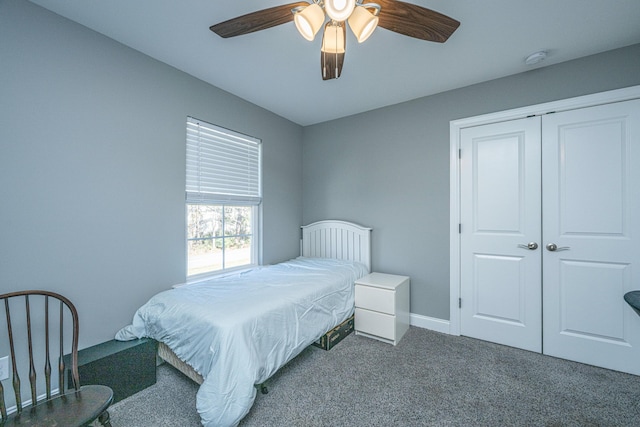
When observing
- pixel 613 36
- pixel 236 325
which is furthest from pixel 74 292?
pixel 613 36

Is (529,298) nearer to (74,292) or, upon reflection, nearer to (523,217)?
(523,217)

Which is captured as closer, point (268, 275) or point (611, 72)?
point (611, 72)

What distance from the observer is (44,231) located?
1.68 m

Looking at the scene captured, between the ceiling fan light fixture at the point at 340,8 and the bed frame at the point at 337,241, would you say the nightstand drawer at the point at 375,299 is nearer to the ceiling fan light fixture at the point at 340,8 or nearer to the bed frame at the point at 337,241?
the bed frame at the point at 337,241

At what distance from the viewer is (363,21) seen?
131 centimetres

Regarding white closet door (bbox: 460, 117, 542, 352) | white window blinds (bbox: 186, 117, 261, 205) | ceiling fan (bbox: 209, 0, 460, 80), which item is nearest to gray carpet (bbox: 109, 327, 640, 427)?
white closet door (bbox: 460, 117, 542, 352)

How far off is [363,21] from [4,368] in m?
2.78

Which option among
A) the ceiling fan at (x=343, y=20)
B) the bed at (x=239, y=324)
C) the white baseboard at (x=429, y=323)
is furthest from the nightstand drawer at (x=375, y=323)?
the ceiling fan at (x=343, y=20)

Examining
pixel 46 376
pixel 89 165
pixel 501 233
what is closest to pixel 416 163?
pixel 501 233

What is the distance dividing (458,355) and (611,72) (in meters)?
2.62

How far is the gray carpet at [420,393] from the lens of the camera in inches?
62.7

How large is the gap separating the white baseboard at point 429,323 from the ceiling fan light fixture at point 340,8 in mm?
2817

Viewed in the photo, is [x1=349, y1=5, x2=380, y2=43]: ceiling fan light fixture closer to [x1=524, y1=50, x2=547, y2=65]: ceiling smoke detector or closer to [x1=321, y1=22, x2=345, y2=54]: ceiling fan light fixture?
[x1=321, y1=22, x2=345, y2=54]: ceiling fan light fixture

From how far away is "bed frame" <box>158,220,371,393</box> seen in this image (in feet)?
10.6
